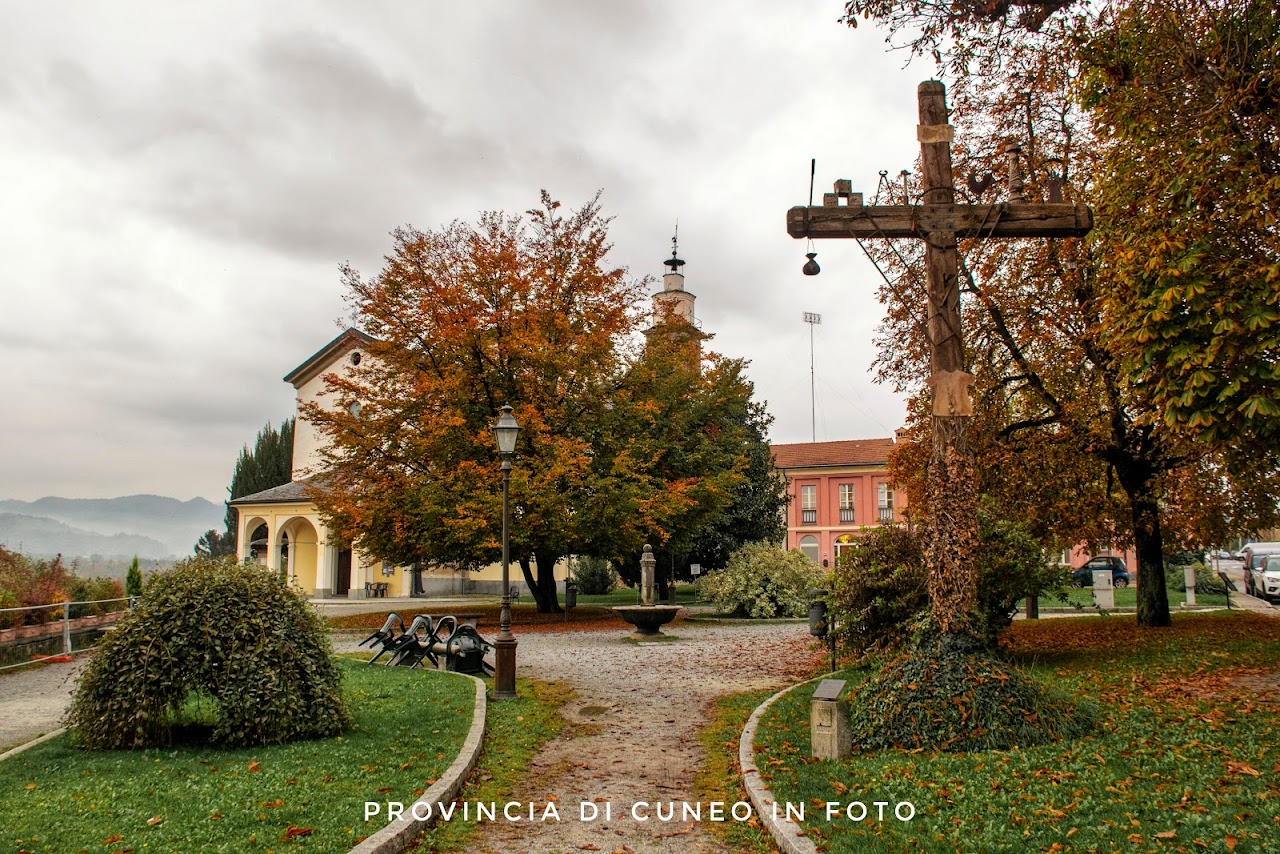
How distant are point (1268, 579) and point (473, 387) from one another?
78.4 feet

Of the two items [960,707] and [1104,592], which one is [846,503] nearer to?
[1104,592]

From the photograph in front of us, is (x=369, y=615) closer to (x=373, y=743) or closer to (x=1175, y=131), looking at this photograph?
(x=373, y=743)

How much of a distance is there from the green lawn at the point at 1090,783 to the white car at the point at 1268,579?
778 inches

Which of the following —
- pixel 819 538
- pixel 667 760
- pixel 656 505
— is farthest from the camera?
pixel 819 538

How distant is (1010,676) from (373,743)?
5.55 m

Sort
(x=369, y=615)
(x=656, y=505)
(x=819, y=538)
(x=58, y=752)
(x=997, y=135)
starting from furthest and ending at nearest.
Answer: (x=819, y=538) → (x=369, y=615) → (x=656, y=505) → (x=997, y=135) → (x=58, y=752)

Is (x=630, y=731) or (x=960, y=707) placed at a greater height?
(x=960, y=707)

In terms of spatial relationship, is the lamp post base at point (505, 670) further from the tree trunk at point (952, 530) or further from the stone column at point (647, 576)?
the stone column at point (647, 576)

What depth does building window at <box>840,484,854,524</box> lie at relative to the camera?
176 feet

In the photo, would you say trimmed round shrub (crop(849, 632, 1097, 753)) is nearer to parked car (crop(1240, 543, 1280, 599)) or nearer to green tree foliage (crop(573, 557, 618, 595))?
parked car (crop(1240, 543, 1280, 599))

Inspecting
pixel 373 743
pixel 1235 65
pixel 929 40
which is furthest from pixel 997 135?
pixel 373 743

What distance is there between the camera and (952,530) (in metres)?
7.56

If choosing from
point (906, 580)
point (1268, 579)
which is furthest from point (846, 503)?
point (906, 580)

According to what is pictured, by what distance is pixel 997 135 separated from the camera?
15.2 metres
